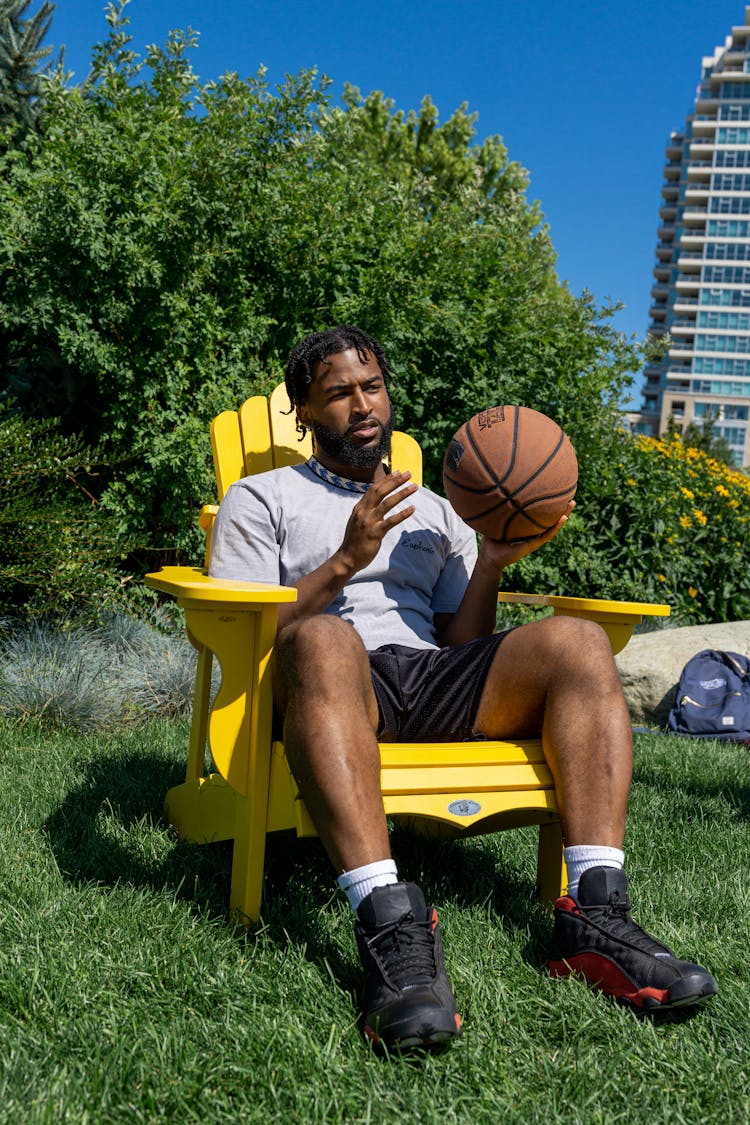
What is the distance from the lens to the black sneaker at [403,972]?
1569 mm

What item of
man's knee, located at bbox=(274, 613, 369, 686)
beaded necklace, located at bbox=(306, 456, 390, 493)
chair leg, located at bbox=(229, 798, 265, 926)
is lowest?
chair leg, located at bbox=(229, 798, 265, 926)

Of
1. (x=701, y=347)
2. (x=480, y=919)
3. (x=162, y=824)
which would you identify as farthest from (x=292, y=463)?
(x=701, y=347)

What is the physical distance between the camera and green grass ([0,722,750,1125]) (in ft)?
4.76

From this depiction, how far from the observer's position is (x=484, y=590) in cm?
252

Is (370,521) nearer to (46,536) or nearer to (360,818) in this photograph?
(360,818)

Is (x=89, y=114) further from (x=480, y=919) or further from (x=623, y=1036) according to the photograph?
(x=623, y=1036)

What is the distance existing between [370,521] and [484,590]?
0.49 m

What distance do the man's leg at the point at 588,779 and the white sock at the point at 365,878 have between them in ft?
1.25

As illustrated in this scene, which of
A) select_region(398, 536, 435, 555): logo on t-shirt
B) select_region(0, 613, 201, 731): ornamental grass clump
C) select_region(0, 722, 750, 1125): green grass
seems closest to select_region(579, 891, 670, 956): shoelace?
select_region(0, 722, 750, 1125): green grass

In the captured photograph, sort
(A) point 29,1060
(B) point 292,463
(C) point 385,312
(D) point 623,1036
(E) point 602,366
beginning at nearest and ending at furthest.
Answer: (A) point 29,1060 < (D) point 623,1036 < (B) point 292,463 < (C) point 385,312 < (E) point 602,366

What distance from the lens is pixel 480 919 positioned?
2.16 m

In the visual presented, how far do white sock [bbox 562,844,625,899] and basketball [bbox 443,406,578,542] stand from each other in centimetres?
79

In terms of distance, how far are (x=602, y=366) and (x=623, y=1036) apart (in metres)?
4.48

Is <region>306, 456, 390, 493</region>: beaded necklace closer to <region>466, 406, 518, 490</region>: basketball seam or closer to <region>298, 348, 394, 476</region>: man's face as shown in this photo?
<region>298, 348, 394, 476</region>: man's face
